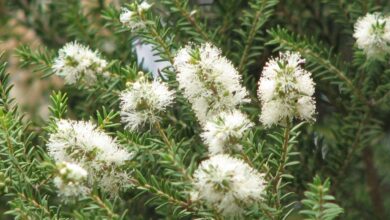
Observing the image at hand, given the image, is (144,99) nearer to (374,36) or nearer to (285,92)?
(285,92)

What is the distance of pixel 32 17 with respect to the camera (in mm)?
1509

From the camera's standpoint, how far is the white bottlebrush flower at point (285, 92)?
2.61 feet

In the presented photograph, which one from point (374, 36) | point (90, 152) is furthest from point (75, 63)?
point (374, 36)

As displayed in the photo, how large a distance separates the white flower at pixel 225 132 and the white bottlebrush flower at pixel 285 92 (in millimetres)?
53

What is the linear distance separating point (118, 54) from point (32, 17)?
32cm

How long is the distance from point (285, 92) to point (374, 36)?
256 millimetres

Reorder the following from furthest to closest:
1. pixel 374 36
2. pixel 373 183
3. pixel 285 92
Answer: pixel 373 183
pixel 374 36
pixel 285 92

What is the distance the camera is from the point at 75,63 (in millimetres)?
977

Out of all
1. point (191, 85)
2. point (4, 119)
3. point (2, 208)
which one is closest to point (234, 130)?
point (191, 85)

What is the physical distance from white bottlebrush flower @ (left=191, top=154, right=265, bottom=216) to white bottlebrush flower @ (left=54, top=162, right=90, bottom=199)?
13 cm

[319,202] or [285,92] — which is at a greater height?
[285,92]

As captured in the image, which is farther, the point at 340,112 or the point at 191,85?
the point at 340,112

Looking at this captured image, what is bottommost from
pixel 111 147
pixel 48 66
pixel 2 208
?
Answer: pixel 111 147

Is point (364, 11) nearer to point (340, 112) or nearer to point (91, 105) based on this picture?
point (340, 112)
